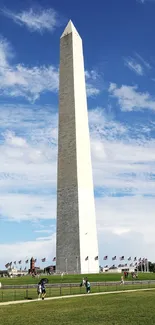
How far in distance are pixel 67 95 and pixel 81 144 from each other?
271 inches

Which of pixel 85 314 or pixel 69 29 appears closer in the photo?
pixel 85 314

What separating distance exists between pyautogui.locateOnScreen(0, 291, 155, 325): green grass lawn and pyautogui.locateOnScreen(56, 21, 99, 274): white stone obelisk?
28.6 meters

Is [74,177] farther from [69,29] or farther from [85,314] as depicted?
[85,314]

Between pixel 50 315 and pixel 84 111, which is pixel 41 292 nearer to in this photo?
pixel 50 315

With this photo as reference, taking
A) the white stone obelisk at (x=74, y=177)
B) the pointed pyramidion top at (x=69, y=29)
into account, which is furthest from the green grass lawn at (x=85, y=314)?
the pointed pyramidion top at (x=69, y=29)

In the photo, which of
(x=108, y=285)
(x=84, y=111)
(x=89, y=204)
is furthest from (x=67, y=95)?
(x=108, y=285)

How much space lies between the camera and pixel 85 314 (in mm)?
18594

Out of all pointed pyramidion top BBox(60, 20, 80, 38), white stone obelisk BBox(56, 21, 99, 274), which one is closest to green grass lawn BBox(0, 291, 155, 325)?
white stone obelisk BBox(56, 21, 99, 274)

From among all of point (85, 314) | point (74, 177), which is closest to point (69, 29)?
point (74, 177)

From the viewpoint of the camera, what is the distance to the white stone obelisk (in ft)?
172

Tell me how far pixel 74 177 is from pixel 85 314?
116ft

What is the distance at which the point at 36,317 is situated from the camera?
17984mm

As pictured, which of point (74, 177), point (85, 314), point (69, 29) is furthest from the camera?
point (69, 29)

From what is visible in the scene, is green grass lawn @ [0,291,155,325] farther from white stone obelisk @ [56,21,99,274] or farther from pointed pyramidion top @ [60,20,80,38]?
pointed pyramidion top @ [60,20,80,38]
